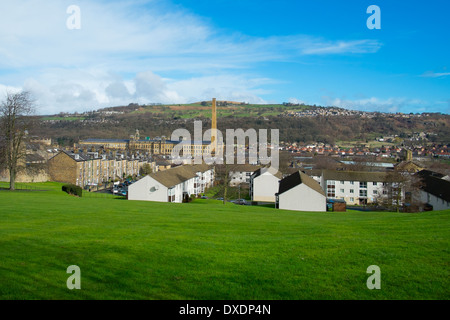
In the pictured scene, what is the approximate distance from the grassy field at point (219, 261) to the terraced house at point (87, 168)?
148ft

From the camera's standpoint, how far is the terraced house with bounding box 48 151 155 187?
182 feet

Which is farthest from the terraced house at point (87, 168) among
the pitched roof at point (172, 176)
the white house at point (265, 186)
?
the white house at point (265, 186)

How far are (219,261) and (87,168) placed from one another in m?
57.0

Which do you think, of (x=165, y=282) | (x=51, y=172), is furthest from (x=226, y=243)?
(x=51, y=172)

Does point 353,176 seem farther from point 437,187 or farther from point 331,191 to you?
point 437,187

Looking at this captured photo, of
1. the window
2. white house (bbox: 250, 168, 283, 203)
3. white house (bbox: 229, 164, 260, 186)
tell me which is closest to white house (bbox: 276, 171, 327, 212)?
white house (bbox: 250, 168, 283, 203)

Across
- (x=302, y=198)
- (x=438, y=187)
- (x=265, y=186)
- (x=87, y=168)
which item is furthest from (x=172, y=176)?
(x=438, y=187)

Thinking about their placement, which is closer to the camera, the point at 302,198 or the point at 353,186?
the point at 302,198

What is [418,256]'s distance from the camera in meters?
9.00

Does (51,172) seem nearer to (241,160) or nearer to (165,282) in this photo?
(241,160)

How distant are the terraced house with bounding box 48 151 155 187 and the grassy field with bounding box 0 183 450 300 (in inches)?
1780

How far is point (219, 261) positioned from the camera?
869cm

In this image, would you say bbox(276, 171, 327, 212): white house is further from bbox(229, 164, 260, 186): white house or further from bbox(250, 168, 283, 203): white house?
bbox(229, 164, 260, 186): white house

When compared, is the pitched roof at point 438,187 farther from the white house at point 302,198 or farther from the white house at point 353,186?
the white house at point 302,198
